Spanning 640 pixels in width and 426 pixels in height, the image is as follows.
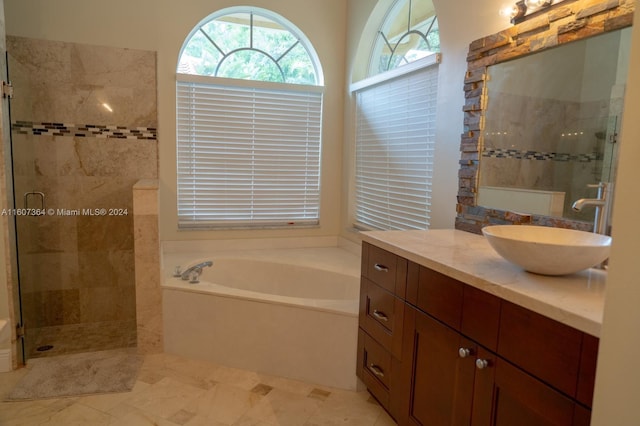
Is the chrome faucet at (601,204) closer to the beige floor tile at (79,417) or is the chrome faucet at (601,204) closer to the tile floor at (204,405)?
the tile floor at (204,405)

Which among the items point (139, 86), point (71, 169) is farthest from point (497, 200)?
point (71, 169)

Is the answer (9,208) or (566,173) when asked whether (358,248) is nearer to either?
(566,173)

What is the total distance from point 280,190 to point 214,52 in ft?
4.18

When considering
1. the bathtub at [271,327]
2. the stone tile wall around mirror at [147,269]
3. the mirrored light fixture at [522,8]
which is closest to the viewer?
the mirrored light fixture at [522,8]

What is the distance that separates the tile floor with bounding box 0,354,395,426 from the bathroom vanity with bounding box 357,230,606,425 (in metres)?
0.21

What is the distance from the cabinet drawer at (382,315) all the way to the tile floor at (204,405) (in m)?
0.43

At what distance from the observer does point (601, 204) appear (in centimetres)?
149

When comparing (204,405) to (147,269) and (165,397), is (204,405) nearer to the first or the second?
(165,397)

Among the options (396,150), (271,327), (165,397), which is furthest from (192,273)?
(396,150)

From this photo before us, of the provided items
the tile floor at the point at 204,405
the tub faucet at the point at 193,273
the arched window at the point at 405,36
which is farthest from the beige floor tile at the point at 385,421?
the arched window at the point at 405,36

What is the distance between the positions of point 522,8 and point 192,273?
247cm

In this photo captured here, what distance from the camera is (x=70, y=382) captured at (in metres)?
2.24

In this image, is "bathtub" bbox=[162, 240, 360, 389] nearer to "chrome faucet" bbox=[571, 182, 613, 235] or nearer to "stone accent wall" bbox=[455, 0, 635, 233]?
"stone accent wall" bbox=[455, 0, 635, 233]

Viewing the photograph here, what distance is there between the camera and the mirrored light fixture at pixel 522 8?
5.73 ft
